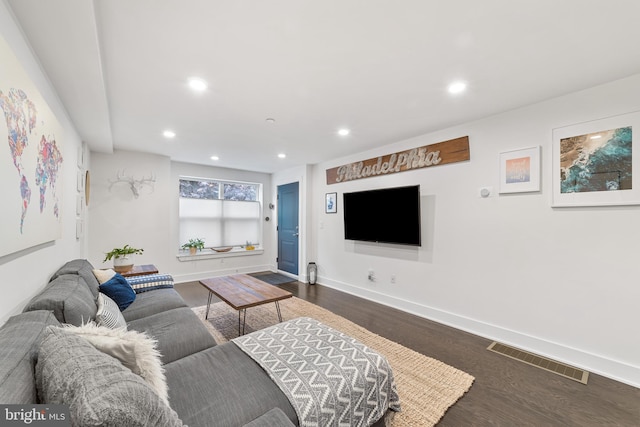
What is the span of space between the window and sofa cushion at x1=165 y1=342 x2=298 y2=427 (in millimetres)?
4255

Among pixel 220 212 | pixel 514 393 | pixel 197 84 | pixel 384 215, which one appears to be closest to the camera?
pixel 514 393

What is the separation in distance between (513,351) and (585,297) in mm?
779

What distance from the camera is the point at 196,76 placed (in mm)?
2029

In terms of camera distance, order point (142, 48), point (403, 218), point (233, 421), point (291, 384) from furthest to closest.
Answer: point (403, 218) → point (142, 48) → point (291, 384) → point (233, 421)

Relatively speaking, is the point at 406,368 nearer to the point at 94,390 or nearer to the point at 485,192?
the point at 485,192

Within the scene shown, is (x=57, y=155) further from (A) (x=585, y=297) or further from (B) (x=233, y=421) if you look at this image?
(A) (x=585, y=297)

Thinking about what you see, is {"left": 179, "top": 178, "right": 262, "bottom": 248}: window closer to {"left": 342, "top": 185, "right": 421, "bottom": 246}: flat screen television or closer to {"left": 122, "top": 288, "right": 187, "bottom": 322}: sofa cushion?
{"left": 342, "top": 185, "right": 421, "bottom": 246}: flat screen television

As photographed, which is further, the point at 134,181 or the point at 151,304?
the point at 134,181

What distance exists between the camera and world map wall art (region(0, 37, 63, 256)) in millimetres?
1120

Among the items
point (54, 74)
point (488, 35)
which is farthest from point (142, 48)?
point (488, 35)

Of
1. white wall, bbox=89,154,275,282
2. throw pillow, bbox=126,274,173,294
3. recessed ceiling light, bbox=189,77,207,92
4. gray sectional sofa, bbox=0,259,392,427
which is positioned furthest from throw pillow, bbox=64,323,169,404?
white wall, bbox=89,154,275,282

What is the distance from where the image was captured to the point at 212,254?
17.6ft

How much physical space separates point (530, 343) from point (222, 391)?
2.80m

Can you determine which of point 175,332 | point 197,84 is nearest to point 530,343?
point 175,332
